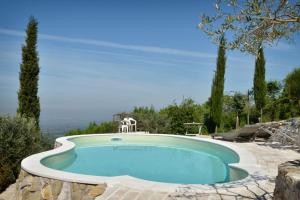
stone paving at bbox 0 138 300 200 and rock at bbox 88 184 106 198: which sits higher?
stone paving at bbox 0 138 300 200

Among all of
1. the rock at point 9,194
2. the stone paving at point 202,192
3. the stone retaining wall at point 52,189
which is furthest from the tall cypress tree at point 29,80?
the stone paving at point 202,192

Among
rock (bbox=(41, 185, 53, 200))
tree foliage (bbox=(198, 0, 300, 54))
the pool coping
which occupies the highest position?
tree foliage (bbox=(198, 0, 300, 54))

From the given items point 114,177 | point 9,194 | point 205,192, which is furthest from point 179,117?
point 205,192

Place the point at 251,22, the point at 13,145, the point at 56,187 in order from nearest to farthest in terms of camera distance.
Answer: the point at 251,22 → the point at 56,187 → the point at 13,145

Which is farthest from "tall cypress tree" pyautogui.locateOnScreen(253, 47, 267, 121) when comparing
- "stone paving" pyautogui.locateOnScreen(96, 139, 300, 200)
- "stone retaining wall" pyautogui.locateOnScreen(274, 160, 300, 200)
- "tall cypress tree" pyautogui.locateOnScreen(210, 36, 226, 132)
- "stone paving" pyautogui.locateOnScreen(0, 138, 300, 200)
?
"stone retaining wall" pyautogui.locateOnScreen(274, 160, 300, 200)

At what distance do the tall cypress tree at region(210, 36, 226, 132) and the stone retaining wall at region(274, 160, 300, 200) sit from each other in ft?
51.0

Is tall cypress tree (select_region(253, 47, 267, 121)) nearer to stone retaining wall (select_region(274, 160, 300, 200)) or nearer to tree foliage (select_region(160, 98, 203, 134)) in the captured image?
tree foliage (select_region(160, 98, 203, 134))

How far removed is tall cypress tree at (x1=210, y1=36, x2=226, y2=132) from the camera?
18.6 m

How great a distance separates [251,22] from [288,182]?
1918 millimetres

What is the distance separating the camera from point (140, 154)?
1102 centimetres

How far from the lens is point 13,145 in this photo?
352 inches

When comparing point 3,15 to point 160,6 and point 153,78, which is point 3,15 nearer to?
point 160,6

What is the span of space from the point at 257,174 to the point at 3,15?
12.9 metres

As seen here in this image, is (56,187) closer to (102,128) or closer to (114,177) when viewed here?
(114,177)
